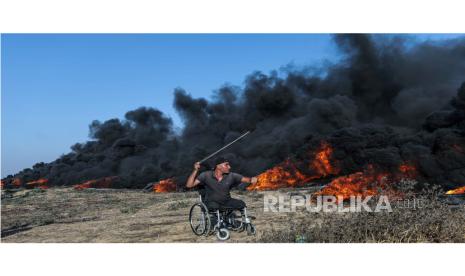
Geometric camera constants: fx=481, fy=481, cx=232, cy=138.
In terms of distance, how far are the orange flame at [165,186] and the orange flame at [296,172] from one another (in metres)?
5.81

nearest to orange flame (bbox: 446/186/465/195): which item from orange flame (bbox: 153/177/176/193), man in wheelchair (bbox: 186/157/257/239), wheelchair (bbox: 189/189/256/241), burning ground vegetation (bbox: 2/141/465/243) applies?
burning ground vegetation (bbox: 2/141/465/243)

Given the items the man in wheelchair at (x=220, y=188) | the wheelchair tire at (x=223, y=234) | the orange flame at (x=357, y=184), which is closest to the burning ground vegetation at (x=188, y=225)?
the wheelchair tire at (x=223, y=234)

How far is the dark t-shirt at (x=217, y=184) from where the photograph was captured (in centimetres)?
1279

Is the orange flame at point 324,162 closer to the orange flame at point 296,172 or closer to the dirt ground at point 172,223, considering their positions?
the orange flame at point 296,172

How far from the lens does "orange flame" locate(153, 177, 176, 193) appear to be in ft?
Result: 110

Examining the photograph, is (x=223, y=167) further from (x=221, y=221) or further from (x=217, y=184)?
(x=221, y=221)

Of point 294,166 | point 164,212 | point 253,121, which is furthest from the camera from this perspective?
point 253,121

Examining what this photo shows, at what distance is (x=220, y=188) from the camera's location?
12820mm

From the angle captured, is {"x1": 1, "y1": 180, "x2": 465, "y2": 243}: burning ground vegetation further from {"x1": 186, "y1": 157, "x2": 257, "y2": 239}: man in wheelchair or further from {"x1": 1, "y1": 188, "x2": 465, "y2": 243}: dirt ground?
{"x1": 186, "y1": 157, "x2": 257, "y2": 239}: man in wheelchair
